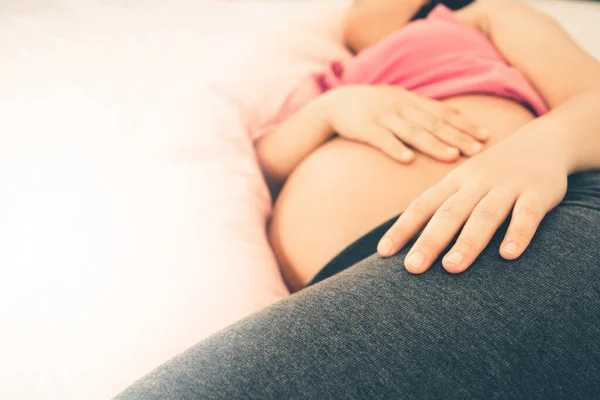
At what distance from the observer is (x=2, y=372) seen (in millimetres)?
479

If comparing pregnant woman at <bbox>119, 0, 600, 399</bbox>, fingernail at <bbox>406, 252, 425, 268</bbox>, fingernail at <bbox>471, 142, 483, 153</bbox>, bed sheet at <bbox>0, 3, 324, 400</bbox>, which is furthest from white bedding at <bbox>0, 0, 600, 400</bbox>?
fingernail at <bbox>471, 142, 483, 153</bbox>

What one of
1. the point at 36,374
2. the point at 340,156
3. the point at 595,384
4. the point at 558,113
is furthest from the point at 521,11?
the point at 36,374

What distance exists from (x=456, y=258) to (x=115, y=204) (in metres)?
0.47

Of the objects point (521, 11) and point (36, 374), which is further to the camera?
point (521, 11)

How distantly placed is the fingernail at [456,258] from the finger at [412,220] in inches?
2.6

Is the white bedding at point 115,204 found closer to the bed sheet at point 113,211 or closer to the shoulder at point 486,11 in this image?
the bed sheet at point 113,211

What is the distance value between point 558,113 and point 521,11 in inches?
13.0

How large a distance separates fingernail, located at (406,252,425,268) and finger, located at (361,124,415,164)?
0.26 metres

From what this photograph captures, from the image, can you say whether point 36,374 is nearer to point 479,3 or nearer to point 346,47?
point 346,47

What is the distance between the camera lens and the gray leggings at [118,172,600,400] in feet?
1.13

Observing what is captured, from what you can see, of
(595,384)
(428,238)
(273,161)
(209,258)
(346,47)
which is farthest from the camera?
(346,47)

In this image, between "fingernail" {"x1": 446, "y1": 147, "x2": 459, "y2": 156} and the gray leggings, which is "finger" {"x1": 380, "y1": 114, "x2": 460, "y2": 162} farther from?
the gray leggings

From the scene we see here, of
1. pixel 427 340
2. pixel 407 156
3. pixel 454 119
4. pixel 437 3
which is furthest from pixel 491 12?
pixel 427 340

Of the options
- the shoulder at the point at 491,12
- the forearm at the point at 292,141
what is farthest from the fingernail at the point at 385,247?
the shoulder at the point at 491,12
